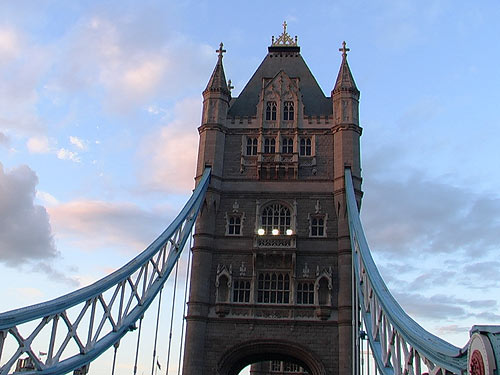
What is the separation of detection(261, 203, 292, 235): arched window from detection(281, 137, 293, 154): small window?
11.8 ft

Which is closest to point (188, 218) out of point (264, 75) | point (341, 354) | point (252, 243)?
point (252, 243)

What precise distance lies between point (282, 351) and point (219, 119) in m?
14.1

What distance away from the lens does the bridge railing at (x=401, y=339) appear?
9.10 meters

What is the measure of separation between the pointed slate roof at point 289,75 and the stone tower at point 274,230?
0.37ft

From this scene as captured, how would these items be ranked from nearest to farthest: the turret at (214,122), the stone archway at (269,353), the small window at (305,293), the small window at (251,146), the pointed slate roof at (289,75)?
the stone archway at (269,353) < the small window at (305,293) < the turret at (214,122) < the small window at (251,146) < the pointed slate roof at (289,75)

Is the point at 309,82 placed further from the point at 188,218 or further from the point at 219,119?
the point at 188,218

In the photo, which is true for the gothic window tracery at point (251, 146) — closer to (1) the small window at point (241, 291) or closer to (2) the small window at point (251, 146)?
(2) the small window at point (251, 146)

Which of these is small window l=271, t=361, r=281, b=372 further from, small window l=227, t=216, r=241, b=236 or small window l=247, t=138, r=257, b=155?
small window l=247, t=138, r=257, b=155

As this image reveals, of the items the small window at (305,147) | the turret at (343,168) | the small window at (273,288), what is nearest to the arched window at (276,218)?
the small window at (273,288)

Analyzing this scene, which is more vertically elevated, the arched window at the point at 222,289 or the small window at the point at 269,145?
the small window at the point at 269,145

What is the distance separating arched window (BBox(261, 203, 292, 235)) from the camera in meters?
32.3

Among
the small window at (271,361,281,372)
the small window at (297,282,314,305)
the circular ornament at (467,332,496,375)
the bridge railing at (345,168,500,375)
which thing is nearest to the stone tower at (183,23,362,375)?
the small window at (297,282,314,305)

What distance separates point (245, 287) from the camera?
30.8 meters

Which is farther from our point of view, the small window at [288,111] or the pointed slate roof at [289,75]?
the pointed slate roof at [289,75]
